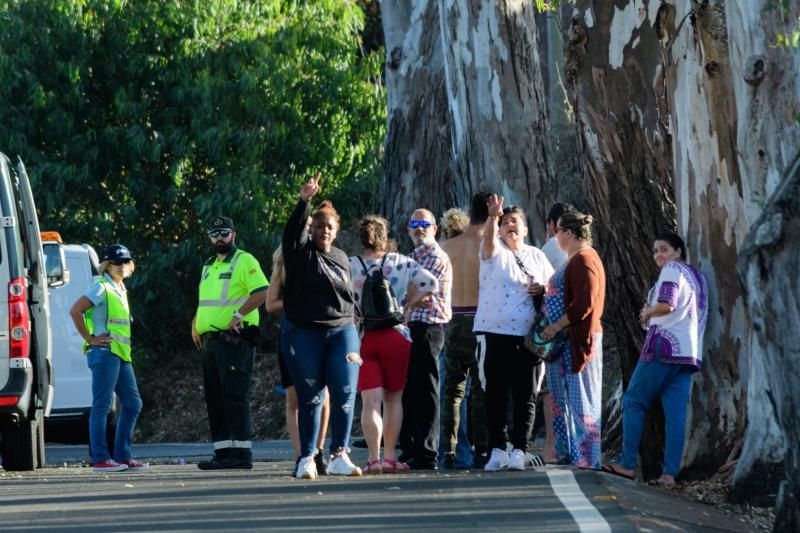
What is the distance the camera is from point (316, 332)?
12445 millimetres

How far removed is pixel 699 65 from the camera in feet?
42.6

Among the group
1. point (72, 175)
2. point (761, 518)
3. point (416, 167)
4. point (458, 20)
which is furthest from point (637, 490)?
point (72, 175)

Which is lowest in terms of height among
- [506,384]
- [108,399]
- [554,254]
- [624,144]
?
[108,399]

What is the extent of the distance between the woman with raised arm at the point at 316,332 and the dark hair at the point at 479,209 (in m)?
1.39

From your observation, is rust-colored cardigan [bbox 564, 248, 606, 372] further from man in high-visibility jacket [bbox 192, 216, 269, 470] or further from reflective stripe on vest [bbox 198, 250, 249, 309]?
reflective stripe on vest [bbox 198, 250, 249, 309]

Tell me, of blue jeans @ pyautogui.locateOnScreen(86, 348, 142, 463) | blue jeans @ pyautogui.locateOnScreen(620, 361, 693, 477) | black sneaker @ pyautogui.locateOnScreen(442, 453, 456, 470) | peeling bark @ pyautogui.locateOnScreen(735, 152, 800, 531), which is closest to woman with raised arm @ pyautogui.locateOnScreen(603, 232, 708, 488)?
blue jeans @ pyautogui.locateOnScreen(620, 361, 693, 477)

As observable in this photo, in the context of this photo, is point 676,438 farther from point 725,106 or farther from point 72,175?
point 72,175

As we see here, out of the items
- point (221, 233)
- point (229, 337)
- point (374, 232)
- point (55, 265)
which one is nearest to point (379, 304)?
point (374, 232)

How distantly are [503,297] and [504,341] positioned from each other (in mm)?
304

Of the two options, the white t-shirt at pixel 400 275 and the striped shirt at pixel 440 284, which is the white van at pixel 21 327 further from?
the striped shirt at pixel 440 284

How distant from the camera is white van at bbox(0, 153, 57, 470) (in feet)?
44.8

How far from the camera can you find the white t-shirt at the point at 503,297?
12906mm

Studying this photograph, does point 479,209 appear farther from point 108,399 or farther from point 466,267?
point 108,399

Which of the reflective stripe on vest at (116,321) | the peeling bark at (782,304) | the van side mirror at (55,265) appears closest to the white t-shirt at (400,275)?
the reflective stripe on vest at (116,321)
